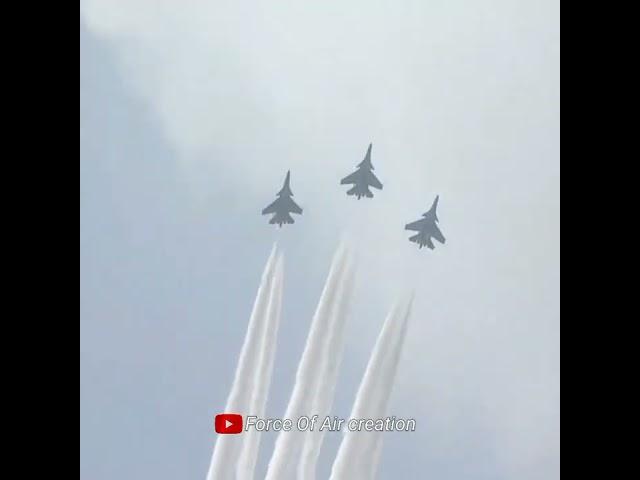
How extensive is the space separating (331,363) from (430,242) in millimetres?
11406

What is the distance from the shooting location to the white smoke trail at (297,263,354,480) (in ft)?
120

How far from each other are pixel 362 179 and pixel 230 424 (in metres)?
17.3

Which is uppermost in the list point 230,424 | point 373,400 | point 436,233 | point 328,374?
point 436,233

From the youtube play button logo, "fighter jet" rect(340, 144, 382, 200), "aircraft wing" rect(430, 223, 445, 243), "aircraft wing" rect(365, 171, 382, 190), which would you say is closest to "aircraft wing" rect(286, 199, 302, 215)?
"fighter jet" rect(340, 144, 382, 200)

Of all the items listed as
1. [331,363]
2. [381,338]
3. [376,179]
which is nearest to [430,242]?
[376,179]

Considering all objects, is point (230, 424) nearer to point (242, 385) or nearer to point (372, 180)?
point (242, 385)

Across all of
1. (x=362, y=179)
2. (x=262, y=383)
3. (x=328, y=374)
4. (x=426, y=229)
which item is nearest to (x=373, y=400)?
(x=328, y=374)

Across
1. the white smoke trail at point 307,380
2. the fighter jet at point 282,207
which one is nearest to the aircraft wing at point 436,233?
the white smoke trail at point 307,380

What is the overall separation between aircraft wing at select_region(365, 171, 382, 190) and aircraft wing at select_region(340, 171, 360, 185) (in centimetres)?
63

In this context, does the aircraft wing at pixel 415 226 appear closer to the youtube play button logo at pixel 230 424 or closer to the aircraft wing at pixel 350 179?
the aircraft wing at pixel 350 179

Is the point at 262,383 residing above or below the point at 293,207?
below

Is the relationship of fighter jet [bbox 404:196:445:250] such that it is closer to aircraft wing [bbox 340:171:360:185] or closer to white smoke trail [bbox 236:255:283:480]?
aircraft wing [bbox 340:171:360:185]

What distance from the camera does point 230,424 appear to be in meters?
37.9

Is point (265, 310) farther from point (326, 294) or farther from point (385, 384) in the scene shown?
point (385, 384)
